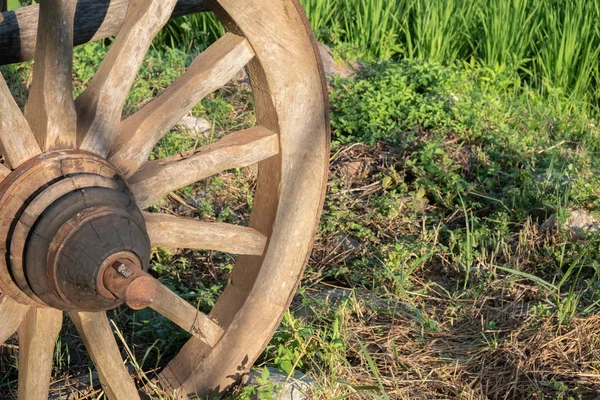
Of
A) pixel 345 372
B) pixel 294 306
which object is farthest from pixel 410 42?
pixel 345 372

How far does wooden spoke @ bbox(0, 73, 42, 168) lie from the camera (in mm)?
1646

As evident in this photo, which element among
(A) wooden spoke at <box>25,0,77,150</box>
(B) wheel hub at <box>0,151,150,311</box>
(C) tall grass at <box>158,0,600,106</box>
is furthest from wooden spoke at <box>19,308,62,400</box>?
(C) tall grass at <box>158,0,600,106</box>

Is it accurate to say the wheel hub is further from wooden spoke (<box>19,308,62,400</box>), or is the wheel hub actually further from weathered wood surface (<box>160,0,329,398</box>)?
weathered wood surface (<box>160,0,329,398</box>)

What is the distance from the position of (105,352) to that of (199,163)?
18.9 inches

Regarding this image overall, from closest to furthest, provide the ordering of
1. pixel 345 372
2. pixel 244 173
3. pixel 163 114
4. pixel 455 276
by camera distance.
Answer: pixel 163 114, pixel 345 372, pixel 455 276, pixel 244 173

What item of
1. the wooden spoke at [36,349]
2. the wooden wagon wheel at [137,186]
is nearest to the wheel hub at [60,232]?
the wooden wagon wheel at [137,186]

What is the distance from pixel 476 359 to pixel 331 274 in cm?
64

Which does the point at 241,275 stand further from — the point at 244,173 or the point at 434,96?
the point at 434,96

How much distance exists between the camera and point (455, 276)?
2.98m

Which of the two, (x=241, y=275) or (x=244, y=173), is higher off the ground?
(x=241, y=275)

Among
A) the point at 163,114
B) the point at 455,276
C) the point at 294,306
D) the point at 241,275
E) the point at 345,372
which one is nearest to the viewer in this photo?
the point at 163,114

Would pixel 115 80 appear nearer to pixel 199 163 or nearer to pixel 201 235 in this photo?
pixel 199 163

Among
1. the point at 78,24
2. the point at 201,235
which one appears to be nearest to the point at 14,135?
the point at 201,235

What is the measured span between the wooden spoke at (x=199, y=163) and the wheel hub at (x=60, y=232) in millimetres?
199
